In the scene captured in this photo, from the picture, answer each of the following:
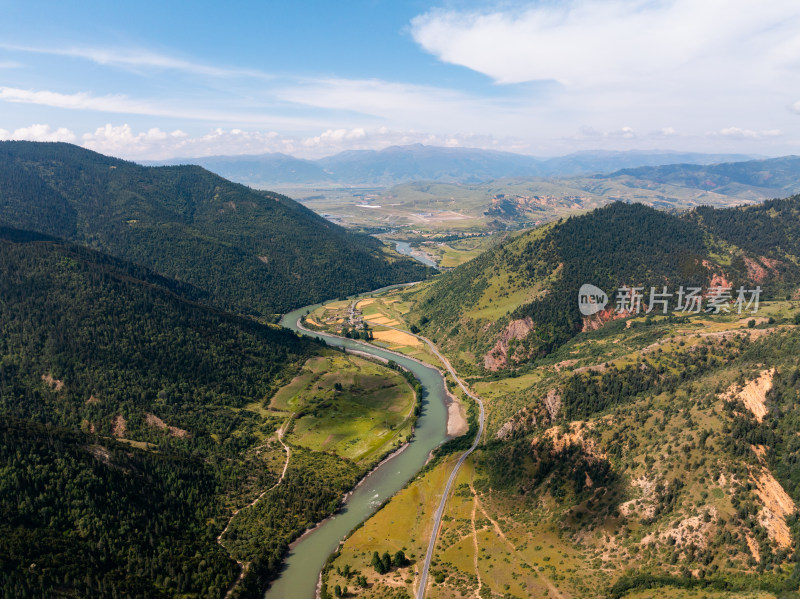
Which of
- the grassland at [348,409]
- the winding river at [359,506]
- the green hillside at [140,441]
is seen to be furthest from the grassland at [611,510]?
the grassland at [348,409]

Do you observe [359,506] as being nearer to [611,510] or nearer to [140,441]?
[611,510]

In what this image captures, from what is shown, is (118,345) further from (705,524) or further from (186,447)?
(705,524)

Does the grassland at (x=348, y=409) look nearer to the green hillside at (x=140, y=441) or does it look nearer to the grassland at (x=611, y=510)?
the green hillside at (x=140, y=441)

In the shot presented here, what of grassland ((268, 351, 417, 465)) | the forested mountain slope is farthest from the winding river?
grassland ((268, 351, 417, 465))

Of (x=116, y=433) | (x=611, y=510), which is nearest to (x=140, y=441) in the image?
(x=116, y=433)

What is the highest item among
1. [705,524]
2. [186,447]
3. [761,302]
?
[761,302]

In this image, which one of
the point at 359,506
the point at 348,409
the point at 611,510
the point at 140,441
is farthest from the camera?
the point at 348,409

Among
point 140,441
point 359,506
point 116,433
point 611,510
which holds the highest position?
point 611,510

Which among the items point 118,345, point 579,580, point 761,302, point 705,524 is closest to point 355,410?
point 118,345

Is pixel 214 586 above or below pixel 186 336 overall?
below
